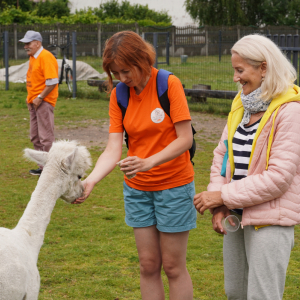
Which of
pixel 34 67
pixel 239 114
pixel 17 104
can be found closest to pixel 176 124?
pixel 239 114

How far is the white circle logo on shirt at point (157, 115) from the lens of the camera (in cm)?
298

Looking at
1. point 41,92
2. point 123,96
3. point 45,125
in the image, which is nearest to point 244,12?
point 41,92

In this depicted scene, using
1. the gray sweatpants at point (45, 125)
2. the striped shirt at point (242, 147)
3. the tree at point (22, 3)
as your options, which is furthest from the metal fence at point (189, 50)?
the tree at point (22, 3)

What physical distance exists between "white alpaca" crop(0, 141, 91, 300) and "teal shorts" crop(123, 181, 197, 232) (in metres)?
0.39

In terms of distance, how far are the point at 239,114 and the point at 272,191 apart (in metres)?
0.54

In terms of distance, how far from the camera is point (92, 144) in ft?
33.3

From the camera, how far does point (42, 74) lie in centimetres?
799

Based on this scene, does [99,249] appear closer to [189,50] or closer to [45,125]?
[45,125]

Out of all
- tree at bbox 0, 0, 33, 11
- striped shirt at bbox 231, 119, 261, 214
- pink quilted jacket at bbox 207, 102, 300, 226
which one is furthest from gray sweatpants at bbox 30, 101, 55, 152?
tree at bbox 0, 0, 33, 11

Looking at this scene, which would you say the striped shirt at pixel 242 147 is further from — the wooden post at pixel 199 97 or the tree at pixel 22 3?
the tree at pixel 22 3

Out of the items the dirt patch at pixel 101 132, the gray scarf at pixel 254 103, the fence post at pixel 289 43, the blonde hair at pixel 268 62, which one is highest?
the fence post at pixel 289 43

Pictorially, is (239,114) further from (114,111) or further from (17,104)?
(17,104)

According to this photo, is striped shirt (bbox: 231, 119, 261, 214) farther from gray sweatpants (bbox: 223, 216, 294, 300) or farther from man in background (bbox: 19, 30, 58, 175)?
man in background (bbox: 19, 30, 58, 175)

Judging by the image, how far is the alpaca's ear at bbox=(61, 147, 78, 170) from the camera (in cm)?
302
